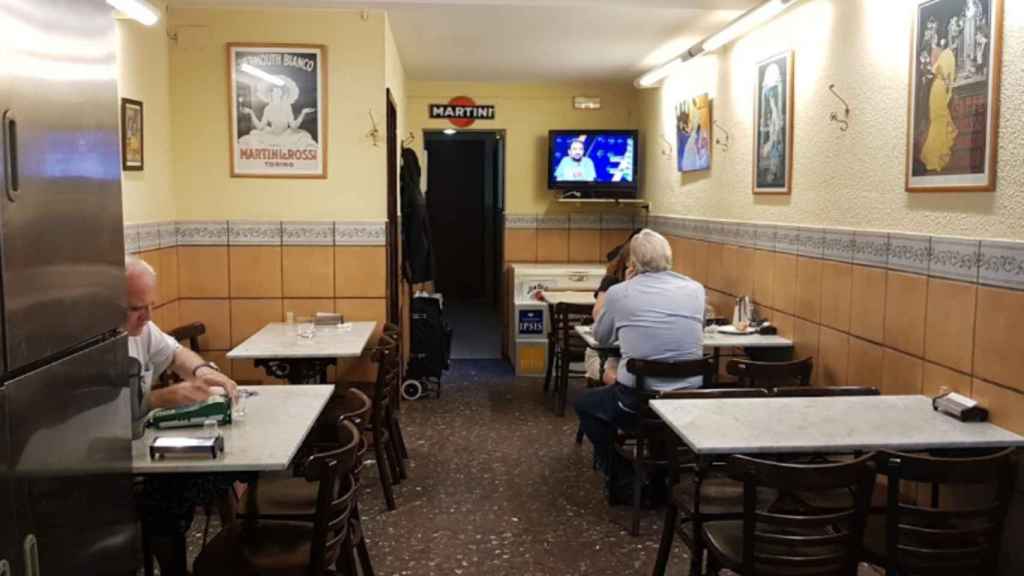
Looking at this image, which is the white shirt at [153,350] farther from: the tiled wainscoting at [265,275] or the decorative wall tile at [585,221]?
the decorative wall tile at [585,221]

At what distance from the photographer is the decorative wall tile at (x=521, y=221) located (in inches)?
340

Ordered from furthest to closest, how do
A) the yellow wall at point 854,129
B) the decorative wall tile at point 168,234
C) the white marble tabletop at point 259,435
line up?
the decorative wall tile at point 168,234 < the yellow wall at point 854,129 < the white marble tabletop at point 259,435

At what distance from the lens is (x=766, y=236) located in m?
5.27

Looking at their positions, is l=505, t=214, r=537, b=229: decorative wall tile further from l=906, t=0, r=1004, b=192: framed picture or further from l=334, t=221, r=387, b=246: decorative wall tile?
l=906, t=0, r=1004, b=192: framed picture

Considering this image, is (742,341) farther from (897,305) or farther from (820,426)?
(820,426)

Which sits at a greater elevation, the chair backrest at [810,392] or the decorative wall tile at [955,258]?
the decorative wall tile at [955,258]

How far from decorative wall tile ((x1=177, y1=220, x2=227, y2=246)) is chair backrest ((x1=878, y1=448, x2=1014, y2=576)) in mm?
4296

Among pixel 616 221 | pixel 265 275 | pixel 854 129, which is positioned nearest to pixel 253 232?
pixel 265 275

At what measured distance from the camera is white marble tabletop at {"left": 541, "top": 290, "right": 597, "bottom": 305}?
7.54m

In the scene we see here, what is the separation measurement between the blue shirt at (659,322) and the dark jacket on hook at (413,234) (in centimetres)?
300

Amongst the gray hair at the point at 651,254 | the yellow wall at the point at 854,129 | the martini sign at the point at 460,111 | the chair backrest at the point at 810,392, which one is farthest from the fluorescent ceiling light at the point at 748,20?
the martini sign at the point at 460,111

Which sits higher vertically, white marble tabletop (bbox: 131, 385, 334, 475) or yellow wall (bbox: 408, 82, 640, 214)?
yellow wall (bbox: 408, 82, 640, 214)

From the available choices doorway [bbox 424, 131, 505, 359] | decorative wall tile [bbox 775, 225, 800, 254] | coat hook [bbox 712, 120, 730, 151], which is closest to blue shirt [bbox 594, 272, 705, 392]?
decorative wall tile [bbox 775, 225, 800, 254]

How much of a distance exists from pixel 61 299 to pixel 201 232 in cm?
410
